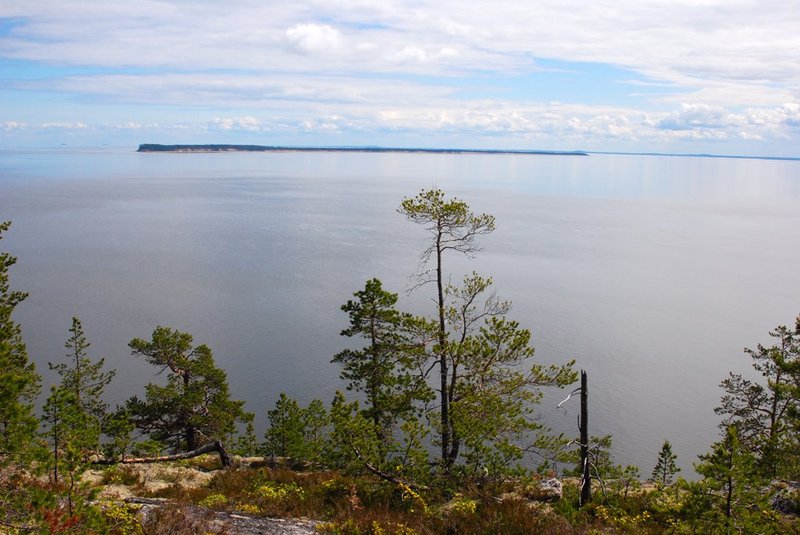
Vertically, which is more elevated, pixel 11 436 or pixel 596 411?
pixel 11 436

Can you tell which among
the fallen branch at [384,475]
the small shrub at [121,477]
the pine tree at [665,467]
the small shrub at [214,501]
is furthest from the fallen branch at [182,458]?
the pine tree at [665,467]

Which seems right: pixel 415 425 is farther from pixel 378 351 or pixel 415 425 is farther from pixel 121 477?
pixel 121 477

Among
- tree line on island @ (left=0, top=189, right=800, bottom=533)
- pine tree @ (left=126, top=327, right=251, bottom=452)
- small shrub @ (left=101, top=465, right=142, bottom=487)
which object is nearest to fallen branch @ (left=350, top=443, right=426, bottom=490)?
tree line on island @ (left=0, top=189, right=800, bottom=533)

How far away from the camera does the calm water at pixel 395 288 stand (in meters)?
36.1

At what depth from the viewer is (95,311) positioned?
4900 centimetres

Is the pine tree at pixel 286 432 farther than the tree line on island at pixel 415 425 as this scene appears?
Yes

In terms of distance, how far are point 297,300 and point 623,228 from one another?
76.5 meters

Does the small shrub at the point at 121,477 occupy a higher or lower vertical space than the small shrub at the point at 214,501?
lower

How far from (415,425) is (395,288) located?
41.9 metres

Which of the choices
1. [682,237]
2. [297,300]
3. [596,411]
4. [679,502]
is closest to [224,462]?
[679,502]

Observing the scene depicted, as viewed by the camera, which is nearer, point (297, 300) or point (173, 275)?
point (297, 300)

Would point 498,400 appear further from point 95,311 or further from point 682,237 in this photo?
point 682,237

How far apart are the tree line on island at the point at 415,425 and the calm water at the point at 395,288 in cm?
739

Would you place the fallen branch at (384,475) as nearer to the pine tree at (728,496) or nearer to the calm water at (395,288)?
the pine tree at (728,496)
